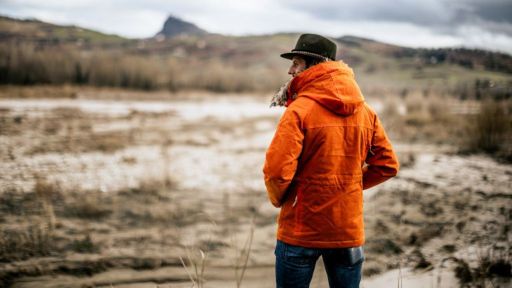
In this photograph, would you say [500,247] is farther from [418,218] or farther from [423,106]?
[423,106]

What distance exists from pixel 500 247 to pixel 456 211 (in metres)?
1.52

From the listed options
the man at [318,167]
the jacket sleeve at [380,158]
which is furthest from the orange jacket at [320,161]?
the jacket sleeve at [380,158]

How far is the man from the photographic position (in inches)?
73.1

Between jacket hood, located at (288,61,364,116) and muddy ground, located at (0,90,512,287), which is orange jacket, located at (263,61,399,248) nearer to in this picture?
jacket hood, located at (288,61,364,116)

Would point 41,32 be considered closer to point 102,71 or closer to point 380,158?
point 102,71

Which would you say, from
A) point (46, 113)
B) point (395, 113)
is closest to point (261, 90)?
point (395, 113)

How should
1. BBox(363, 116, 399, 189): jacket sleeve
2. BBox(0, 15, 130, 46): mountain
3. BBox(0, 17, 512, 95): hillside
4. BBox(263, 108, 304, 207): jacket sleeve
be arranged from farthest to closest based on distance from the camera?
BBox(0, 15, 130, 46): mountain → BBox(0, 17, 512, 95): hillside → BBox(363, 116, 399, 189): jacket sleeve → BBox(263, 108, 304, 207): jacket sleeve

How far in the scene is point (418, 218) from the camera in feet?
18.6

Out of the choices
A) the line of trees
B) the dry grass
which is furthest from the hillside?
the dry grass

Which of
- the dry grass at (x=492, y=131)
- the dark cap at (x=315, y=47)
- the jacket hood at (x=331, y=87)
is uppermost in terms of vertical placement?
the dark cap at (x=315, y=47)

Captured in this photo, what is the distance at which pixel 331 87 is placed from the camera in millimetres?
1875

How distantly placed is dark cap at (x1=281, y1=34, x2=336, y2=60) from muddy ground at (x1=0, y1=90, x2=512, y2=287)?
1.14m

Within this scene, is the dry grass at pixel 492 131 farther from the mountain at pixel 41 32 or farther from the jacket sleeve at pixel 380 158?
the mountain at pixel 41 32

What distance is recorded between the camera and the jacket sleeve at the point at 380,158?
2160mm
